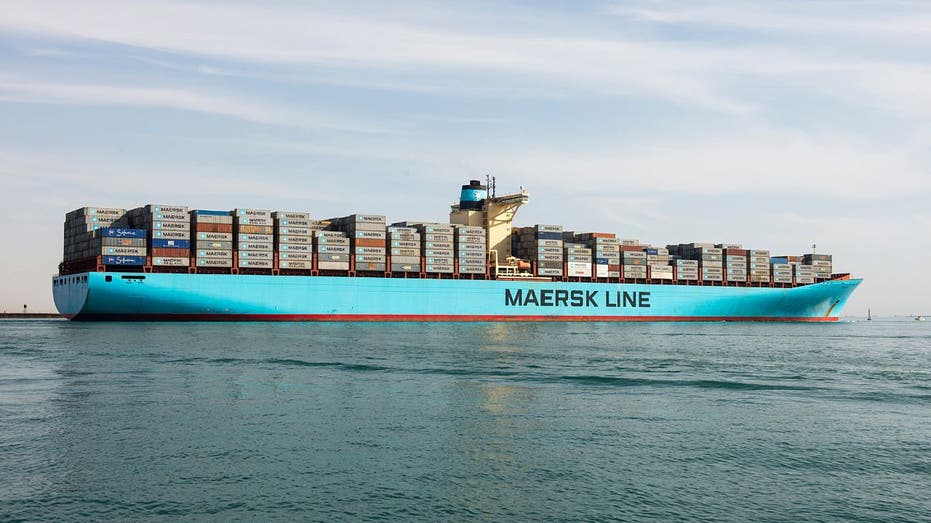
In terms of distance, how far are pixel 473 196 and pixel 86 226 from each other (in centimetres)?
4259

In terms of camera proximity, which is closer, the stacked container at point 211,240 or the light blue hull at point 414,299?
the light blue hull at point 414,299

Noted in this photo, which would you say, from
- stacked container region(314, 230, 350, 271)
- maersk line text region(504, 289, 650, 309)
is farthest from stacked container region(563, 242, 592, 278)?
stacked container region(314, 230, 350, 271)

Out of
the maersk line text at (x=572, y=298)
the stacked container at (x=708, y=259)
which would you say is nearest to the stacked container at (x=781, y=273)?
the stacked container at (x=708, y=259)

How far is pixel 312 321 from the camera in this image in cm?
7688

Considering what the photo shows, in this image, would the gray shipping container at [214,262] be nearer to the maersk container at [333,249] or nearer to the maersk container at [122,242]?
the maersk container at [122,242]

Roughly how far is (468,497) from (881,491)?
23.4ft

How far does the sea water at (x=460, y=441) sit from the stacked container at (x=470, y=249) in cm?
5013

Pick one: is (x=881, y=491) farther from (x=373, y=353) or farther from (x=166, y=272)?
(x=166, y=272)

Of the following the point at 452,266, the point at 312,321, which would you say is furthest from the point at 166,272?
the point at 452,266

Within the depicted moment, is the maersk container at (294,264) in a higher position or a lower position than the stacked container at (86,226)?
lower

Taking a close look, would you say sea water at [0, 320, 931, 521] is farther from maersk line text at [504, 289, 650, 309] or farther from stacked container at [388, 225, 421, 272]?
maersk line text at [504, 289, 650, 309]

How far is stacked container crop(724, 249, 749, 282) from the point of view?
326ft

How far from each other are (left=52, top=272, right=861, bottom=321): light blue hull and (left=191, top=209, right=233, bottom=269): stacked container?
5.97ft

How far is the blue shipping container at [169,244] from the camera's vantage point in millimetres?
69938
